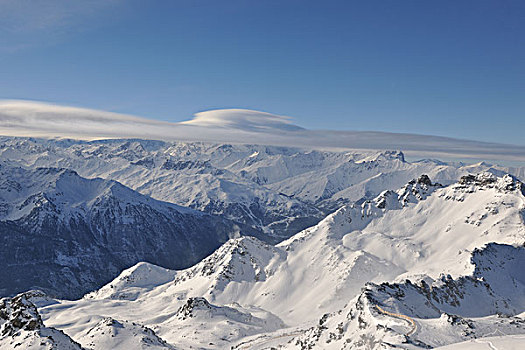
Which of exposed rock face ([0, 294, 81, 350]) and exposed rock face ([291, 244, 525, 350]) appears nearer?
exposed rock face ([291, 244, 525, 350])

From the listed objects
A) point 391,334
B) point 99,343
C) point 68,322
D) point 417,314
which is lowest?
point 68,322

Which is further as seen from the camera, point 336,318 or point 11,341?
point 336,318

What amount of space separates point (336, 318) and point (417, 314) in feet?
60.8

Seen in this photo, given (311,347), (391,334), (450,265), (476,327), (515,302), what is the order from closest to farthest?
(391,334) < (476,327) < (311,347) < (515,302) < (450,265)

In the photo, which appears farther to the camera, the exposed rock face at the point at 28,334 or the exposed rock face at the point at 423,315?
the exposed rock face at the point at 28,334

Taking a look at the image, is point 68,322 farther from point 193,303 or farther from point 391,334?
point 391,334

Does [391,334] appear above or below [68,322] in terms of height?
above

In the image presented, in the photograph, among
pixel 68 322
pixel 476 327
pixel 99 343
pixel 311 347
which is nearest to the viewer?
pixel 476 327

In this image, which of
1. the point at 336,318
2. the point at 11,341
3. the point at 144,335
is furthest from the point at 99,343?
the point at 336,318

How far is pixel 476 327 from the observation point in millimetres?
75875

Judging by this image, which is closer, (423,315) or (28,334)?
(28,334)

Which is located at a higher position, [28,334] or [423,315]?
[28,334]

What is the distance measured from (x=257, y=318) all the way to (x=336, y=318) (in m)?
100

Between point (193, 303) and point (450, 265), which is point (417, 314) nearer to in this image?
point (450, 265)
